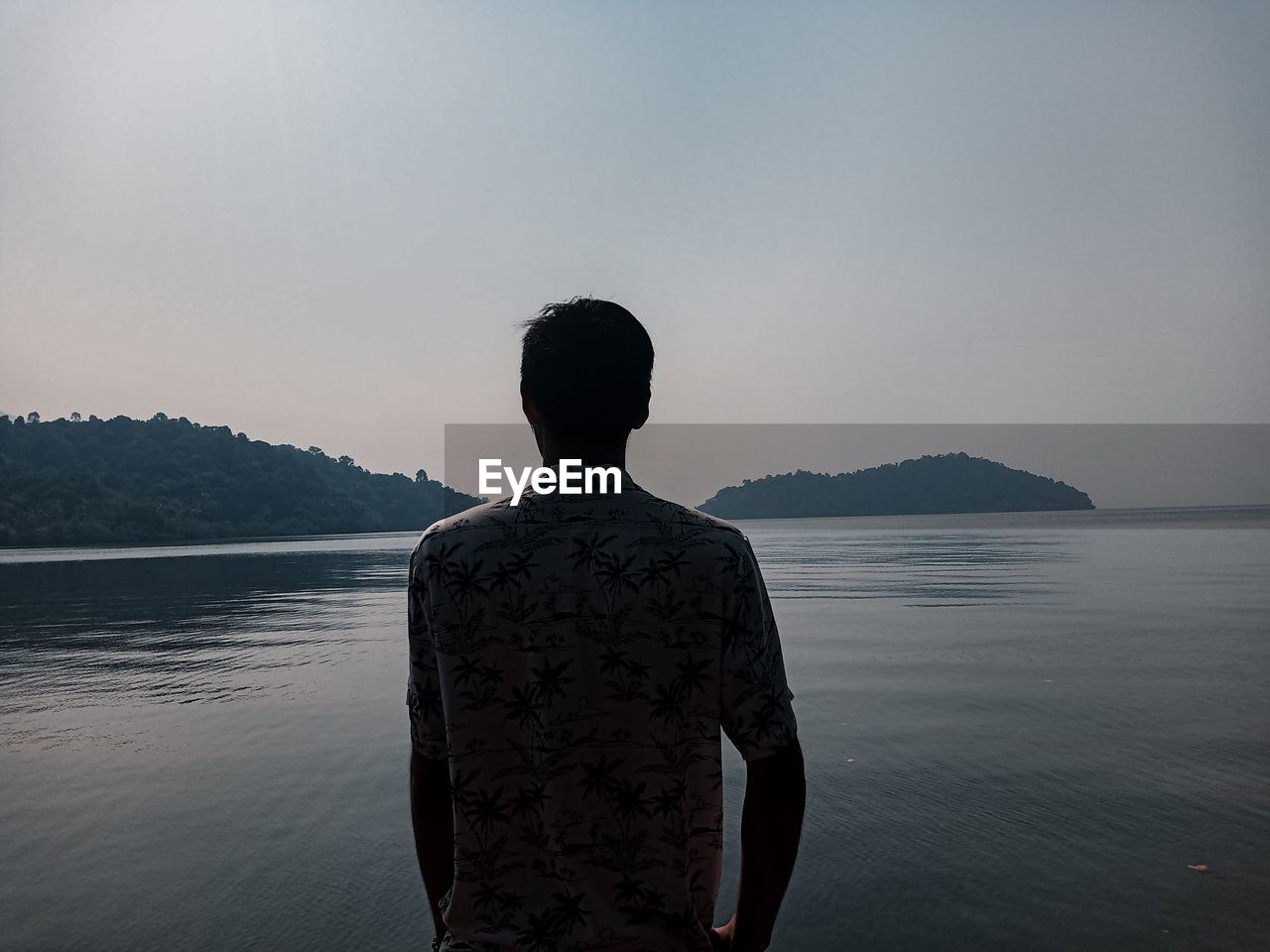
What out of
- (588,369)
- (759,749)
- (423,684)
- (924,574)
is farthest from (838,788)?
(924,574)

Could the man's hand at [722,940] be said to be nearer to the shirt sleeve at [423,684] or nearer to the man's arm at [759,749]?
the man's arm at [759,749]

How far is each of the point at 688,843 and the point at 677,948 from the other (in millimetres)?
168

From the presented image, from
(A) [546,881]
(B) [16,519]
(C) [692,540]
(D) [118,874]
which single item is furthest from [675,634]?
(B) [16,519]

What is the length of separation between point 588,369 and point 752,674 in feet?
2.10

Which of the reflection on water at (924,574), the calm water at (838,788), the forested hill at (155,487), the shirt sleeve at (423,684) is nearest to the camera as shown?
the shirt sleeve at (423,684)

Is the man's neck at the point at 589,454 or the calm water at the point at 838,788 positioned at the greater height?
the man's neck at the point at 589,454

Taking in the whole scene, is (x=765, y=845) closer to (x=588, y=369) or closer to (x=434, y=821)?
(x=434, y=821)

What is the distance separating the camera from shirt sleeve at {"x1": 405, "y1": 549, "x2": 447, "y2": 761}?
5.29 ft

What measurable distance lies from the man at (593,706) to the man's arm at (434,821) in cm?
11

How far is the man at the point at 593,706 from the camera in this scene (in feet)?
4.86

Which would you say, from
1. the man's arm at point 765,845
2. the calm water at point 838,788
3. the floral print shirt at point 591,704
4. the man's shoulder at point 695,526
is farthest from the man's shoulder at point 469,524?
the calm water at point 838,788

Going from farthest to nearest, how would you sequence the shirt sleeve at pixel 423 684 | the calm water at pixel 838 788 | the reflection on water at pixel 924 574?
1. the reflection on water at pixel 924 574
2. the calm water at pixel 838 788
3. the shirt sleeve at pixel 423 684

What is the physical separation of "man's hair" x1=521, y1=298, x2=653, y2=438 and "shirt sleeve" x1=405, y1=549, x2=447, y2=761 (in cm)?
39

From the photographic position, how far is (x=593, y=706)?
1505 mm
